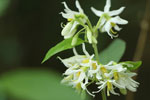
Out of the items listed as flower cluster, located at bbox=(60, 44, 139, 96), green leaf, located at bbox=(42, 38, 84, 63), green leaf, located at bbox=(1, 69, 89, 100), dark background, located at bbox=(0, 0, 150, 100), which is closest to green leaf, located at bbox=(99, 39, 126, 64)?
flower cluster, located at bbox=(60, 44, 139, 96)

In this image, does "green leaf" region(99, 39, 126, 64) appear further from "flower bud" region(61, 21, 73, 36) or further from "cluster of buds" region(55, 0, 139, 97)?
"flower bud" region(61, 21, 73, 36)

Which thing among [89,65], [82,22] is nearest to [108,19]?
[82,22]

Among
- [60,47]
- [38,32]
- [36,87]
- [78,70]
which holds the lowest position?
[36,87]

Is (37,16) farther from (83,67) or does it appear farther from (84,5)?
(83,67)

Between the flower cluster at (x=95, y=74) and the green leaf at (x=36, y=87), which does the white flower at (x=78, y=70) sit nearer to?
the flower cluster at (x=95, y=74)

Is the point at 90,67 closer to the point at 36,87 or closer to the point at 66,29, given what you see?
the point at 66,29

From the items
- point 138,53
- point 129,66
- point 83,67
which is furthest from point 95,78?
point 138,53
